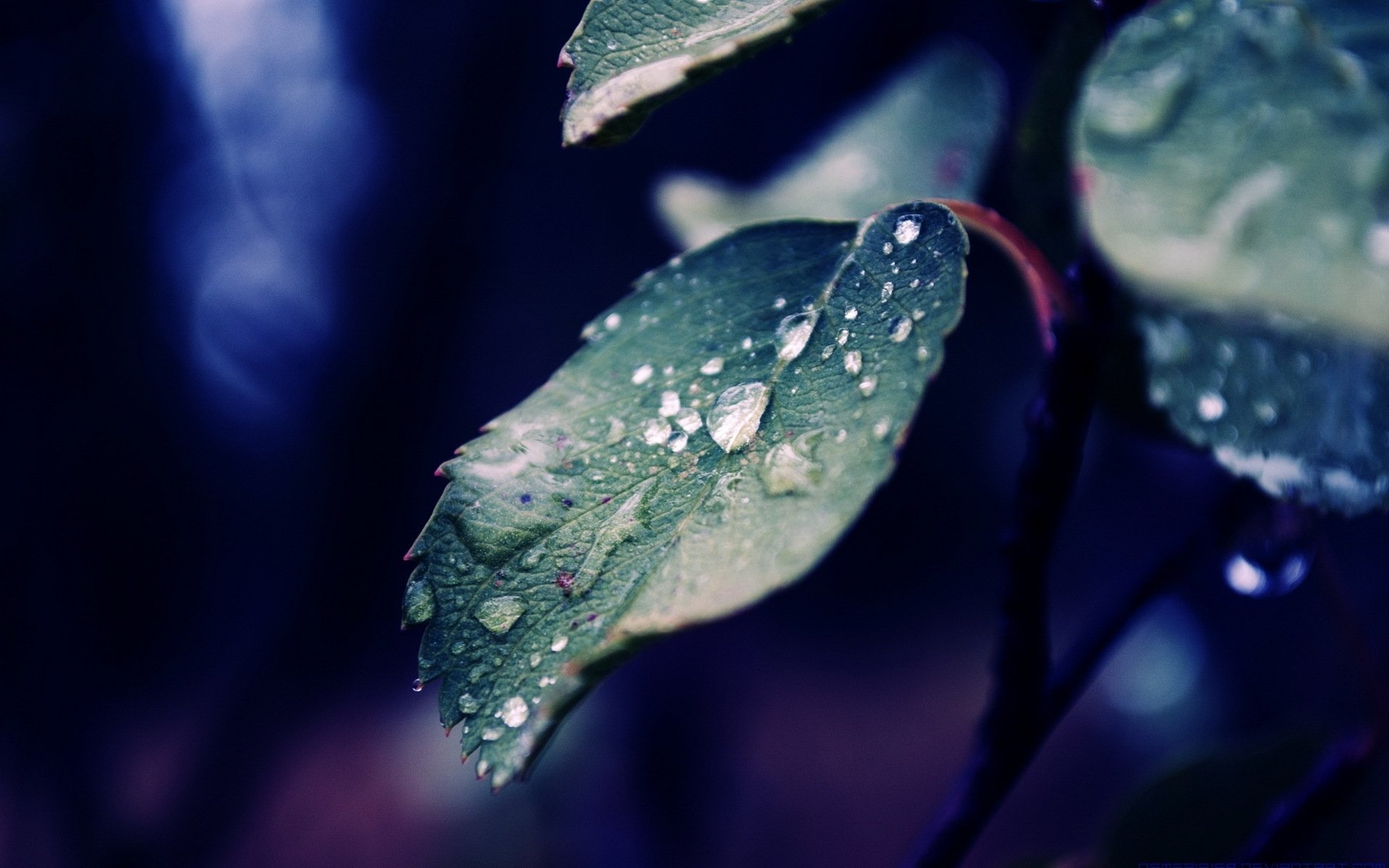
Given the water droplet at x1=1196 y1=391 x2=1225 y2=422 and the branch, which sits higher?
the branch

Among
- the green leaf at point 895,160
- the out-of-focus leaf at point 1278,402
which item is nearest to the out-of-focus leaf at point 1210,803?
the out-of-focus leaf at point 1278,402

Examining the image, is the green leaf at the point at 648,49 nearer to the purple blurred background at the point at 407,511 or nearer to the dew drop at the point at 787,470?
the dew drop at the point at 787,470

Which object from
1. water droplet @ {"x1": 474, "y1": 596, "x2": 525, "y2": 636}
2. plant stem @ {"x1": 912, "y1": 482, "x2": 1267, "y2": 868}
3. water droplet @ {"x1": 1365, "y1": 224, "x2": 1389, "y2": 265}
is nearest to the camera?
water droplet @ {"x1": 1365, "y1": 224, "x2": 1389, "y2": 265}

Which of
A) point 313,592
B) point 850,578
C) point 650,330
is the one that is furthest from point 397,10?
point 850,578

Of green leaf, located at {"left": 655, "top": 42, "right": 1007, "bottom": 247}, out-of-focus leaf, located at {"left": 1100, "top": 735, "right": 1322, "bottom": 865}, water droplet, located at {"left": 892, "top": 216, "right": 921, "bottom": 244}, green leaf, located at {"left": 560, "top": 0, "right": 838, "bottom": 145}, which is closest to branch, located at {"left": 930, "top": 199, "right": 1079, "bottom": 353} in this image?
water droplet, located at {"left": 892, "top": 216, "right": 921, "bottom": 244}

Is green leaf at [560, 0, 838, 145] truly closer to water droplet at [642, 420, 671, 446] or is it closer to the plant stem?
water droplet at [642, 420, 671, 446]

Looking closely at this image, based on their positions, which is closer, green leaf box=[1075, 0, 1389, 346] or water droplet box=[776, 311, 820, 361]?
green leaf box=[1075, 0, 1389, 346]
